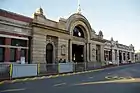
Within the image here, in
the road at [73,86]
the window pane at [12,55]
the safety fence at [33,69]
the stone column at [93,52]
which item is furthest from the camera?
the stone column at [93,52]

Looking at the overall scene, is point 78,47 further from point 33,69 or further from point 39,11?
point 33,69

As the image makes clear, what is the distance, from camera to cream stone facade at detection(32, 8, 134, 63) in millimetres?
28297

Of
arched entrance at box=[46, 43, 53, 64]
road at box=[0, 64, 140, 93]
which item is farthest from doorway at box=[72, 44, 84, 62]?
road at box=[0, 64, 140, 93]

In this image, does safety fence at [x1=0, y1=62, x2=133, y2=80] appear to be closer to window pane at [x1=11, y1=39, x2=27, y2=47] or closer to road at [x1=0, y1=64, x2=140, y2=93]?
road at [x1=0, y1=64, x2=140, y2=93]

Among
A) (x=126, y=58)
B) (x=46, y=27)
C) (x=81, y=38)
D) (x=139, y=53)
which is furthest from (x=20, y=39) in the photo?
(x=139, y=53)

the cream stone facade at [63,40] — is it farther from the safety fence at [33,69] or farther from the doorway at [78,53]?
the safety fence at [33,69]

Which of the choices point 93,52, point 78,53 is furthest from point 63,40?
point 93,52

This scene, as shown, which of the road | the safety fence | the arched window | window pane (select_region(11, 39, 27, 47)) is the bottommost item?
the road

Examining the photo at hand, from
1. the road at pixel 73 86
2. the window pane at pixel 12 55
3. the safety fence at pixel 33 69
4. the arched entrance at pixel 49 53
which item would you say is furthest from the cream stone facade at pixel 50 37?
the road at pixel 73 86

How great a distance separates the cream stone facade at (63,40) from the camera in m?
28.3

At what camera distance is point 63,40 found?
33.4m

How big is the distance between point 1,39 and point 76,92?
1540 cm

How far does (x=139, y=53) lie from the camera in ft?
361

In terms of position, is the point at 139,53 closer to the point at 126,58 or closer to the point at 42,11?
the point at 126,58
